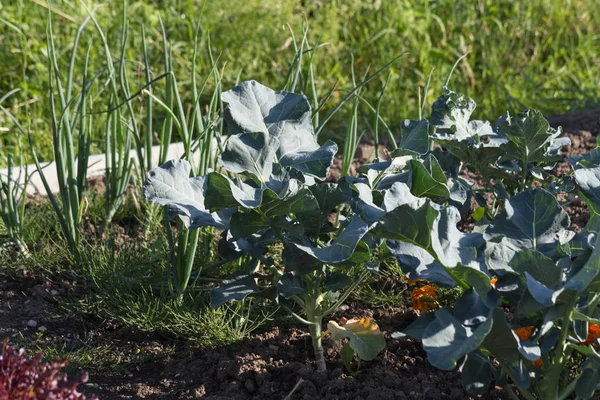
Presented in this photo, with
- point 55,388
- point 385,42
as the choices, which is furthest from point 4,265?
point 385,42

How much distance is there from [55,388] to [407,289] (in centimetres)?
119

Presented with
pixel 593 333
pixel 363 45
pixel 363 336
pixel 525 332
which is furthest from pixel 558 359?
pixel 363 45

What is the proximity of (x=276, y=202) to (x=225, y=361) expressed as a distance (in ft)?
1.71

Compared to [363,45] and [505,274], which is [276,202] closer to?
[505,274]

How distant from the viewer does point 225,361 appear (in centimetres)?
195

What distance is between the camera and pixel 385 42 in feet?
14.8

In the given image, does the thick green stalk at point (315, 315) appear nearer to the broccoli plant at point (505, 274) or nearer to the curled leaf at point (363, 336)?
the curled leaf at point (363, 336)

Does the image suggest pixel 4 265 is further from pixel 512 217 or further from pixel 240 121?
pixel 512 217

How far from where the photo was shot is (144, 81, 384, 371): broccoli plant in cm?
163

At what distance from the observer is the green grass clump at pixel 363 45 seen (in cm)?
407

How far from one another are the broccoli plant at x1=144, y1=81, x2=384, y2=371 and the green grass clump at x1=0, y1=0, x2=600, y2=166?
2.05m

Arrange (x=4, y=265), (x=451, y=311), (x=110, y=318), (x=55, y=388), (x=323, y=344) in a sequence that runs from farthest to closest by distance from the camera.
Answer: (x=4, y=265) → (x=110, y=318) → (x=323, y=344) → (x=451, y=311) → (x=55, y=388)

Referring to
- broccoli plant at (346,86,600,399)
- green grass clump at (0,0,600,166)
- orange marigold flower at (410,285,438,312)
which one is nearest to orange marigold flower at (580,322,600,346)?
broccoli plant at (346,86,600,399)

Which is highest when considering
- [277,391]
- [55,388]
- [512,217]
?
[512,217]
